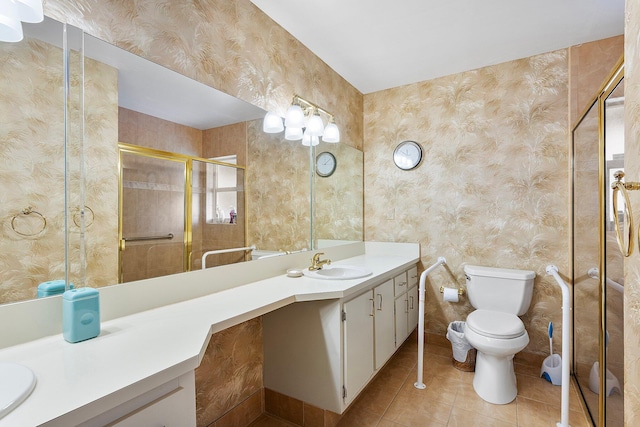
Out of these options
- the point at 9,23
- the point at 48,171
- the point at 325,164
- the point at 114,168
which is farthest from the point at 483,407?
the point at 9,23

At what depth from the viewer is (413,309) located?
8.50 feet

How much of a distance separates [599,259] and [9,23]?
2.63 metres

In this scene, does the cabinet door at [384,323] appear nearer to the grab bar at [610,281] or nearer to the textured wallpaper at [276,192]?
the textured wallpaper at [276,192]

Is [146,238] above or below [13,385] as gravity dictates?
above

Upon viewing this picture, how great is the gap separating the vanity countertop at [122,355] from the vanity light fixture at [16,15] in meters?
0.92

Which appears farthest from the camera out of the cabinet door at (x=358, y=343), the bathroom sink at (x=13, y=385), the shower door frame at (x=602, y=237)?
the cabinet door at (x=358, y=343)

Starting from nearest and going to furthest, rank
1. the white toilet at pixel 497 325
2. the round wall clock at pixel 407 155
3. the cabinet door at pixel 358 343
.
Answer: the cabinet door at pixel 358 343, the white toilet at pixel 497 325, the round wall clock at pixel 407 155

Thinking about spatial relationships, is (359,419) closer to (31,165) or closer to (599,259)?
(599,259)

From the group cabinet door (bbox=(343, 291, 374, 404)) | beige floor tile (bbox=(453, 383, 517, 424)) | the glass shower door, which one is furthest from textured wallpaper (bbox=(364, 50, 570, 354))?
the glass shower door

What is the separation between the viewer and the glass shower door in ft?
3.87

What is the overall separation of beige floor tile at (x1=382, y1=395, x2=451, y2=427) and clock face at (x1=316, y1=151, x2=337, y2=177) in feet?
5.49

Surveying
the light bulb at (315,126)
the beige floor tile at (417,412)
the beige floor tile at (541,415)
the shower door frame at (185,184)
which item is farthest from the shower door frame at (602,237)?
the shower door frame at (185,184)

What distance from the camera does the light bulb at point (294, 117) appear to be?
1998 millimetres

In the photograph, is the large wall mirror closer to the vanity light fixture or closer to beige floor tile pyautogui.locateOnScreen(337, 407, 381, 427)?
the vanity light fixture
